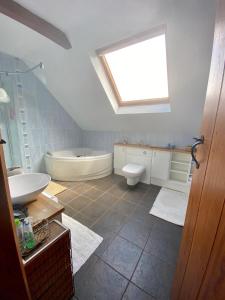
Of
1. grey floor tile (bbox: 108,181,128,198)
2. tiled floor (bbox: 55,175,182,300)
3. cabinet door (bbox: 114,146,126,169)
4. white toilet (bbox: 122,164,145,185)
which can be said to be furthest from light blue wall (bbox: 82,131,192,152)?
tiled floor (bbox: 55,175,182,300)

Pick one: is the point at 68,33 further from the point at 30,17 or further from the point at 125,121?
the point at 125,121

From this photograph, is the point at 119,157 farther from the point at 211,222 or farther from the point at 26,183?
the point at 211,222

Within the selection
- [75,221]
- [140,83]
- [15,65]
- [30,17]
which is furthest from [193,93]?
[15,65]

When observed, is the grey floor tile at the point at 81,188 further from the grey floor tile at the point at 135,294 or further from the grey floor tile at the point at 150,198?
the grey floor tile at the point at 135,294

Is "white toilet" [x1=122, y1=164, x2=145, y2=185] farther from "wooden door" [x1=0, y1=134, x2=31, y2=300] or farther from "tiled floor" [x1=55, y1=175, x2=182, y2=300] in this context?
"wooden door" [x1=0, y1=134, x2=31, y2=300]

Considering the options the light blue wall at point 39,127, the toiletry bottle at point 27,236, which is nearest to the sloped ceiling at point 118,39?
the light blue wall at point 39,127

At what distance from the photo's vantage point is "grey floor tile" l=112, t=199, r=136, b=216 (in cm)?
210

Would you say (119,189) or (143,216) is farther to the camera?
(119,189)

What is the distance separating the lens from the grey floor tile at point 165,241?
145 centimetres

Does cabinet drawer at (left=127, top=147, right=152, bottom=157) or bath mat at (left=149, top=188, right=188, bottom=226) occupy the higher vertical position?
cabinet drawer at (left=127, top=147, right=152, bottom=157)

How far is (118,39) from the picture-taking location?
1712 millimetres

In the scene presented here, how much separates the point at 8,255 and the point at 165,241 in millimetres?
1608

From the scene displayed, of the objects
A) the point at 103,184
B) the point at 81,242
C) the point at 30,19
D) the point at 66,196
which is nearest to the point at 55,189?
the point at 66,196

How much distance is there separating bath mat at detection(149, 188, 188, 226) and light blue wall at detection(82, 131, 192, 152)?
102 centimetres
